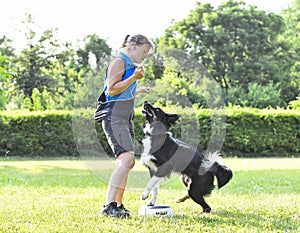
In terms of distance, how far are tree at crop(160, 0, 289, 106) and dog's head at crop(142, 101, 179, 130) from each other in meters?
23.2

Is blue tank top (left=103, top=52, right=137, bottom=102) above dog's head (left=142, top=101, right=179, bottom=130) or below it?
above

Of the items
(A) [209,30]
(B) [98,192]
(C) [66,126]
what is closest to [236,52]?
(A) [209,30]

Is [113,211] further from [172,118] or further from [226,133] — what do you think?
[226,133]

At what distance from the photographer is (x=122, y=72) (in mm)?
5012

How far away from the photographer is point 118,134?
4996mm

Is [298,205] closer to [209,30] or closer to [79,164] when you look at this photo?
[79,164]

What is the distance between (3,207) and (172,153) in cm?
208

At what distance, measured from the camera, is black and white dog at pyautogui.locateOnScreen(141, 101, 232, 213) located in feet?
16.9

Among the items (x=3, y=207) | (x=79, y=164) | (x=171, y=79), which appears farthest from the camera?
(x=79, y=164)

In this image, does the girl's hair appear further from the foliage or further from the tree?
the tree

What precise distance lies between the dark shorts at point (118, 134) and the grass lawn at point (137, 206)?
2.32 ft

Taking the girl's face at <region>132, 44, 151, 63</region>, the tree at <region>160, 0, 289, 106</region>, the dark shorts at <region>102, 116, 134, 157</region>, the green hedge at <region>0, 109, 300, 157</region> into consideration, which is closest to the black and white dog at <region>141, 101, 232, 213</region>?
the dark shorts at <region>102, 116, 134, 157</region>

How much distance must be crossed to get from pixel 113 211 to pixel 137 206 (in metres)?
0.92

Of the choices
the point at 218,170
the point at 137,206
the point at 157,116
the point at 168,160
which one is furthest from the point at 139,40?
the point at 137,206
